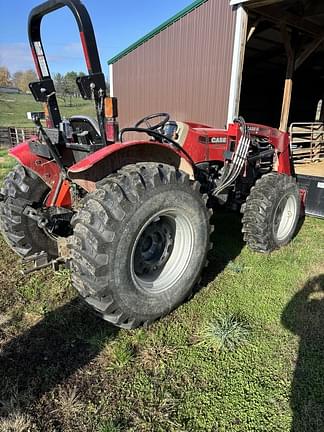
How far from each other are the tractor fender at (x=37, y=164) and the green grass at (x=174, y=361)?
94 centimetres

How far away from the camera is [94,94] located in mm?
2211

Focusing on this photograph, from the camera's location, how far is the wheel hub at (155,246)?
2572 millimetres

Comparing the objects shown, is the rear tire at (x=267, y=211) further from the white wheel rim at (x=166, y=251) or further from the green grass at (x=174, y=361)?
the white wheel rim at (x=166, y=251)

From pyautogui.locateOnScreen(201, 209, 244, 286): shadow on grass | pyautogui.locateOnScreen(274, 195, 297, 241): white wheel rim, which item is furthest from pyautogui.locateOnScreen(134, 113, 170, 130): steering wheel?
pyautogui.locateOnScreen(274, 195, 297, 241): white wheel rim

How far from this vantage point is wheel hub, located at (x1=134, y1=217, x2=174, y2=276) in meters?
2.57

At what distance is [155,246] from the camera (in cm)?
266

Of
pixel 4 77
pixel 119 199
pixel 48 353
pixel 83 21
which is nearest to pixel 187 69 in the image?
pixel 83 21

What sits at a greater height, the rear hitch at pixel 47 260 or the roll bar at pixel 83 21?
the roll bar at pixel 83 21

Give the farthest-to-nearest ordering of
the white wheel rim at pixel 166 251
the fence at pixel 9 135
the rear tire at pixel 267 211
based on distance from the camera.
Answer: the fence at pixel 9 135
the rear tire at pixel 267 211
the white wheel rim at pixel 166 251

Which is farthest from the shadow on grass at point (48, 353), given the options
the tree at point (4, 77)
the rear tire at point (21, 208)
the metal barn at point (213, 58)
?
the tree at point (4, 77)

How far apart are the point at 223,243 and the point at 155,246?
5.11 ft

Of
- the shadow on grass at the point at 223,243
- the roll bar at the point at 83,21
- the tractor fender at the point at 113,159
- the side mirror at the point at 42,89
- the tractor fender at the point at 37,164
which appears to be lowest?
the shadow on grass at the point at 223,243

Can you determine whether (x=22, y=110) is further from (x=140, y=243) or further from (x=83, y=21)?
(x=140, y=243)

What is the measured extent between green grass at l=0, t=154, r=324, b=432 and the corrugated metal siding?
16.6ft
